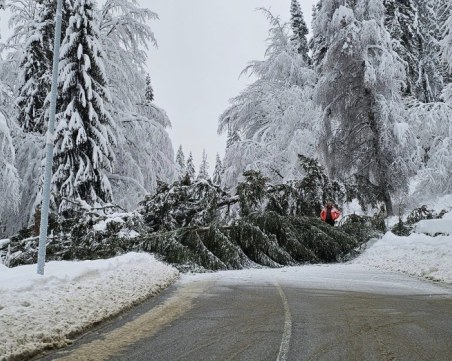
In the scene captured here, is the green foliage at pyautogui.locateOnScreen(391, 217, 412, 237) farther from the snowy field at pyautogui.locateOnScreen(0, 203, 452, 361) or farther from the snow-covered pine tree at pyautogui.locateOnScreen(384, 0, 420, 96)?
the snow-covered pine tree at pyautogui.locateOnScreen(384, 0, 420, 96)

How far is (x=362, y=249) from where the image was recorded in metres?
13.3

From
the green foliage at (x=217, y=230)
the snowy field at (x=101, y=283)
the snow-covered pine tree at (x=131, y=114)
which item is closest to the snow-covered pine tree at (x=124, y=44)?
the snow-covered pine tree at (x=131, y=114)

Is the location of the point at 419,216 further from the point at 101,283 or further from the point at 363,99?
the point at 101,283

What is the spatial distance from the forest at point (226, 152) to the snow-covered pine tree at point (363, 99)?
2.0 inches

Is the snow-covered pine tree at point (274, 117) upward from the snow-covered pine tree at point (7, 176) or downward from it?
upward

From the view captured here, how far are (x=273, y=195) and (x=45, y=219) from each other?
883cm

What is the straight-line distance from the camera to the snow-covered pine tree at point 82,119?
46.1 feet

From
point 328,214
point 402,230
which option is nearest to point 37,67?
point 328,214

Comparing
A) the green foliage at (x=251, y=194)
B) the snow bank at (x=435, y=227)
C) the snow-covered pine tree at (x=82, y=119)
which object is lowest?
the snow bank at (x=435, y=227)

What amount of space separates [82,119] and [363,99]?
414 inches

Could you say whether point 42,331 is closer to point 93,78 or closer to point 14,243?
point 14,243

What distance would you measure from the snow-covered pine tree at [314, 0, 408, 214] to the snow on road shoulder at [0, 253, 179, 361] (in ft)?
40.7

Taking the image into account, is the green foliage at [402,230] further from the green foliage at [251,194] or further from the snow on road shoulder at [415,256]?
the green foliage at [251,194]

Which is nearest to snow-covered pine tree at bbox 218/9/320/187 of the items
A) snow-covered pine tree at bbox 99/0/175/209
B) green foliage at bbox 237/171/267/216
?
snow-covered pine tree at bbox 99/0/175/209
